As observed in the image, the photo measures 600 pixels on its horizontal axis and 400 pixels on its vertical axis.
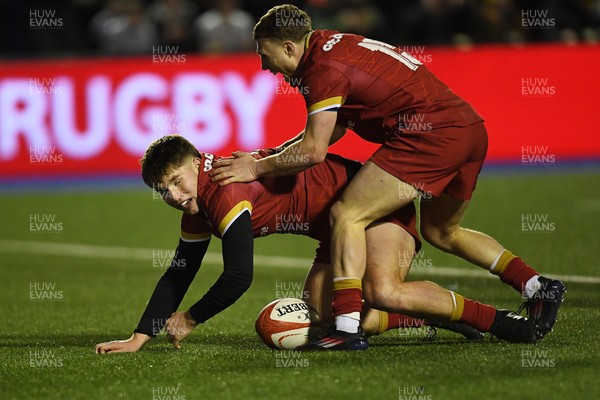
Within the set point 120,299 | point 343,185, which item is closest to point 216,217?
point 343,185

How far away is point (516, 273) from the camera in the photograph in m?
6.74

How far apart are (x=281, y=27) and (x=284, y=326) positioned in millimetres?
1606

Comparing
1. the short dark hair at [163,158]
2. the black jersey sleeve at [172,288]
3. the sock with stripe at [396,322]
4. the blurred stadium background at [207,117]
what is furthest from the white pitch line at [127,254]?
the short dark hair at [163,158]

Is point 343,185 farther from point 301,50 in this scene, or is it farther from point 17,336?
point 17,336

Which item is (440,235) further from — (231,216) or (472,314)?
(231,216)

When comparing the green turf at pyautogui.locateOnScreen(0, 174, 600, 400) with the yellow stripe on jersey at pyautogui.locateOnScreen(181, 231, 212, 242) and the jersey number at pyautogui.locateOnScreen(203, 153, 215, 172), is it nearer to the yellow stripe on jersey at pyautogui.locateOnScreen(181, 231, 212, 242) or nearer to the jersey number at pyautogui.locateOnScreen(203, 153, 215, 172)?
the yellow stripe on jersey at pyautogui.locateOnScreen(181, 231, 212, 242)

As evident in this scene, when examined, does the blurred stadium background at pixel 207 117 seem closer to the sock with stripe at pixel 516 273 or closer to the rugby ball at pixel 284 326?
the sock with stripe at pixel 516 273

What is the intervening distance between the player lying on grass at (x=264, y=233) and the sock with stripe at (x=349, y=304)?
14 cm

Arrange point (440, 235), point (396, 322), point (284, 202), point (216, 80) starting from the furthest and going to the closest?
point (216, 80) → point (440, 235) → point (396, 322) → point (284, 202)

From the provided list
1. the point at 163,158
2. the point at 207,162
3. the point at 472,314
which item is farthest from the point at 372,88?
the point at 472,314

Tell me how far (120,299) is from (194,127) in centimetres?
737

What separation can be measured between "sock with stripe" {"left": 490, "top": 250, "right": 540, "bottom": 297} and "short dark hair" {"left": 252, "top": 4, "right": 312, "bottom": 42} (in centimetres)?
177

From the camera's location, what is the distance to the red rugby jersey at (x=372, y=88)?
244 inches

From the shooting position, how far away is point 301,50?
6.34 m
